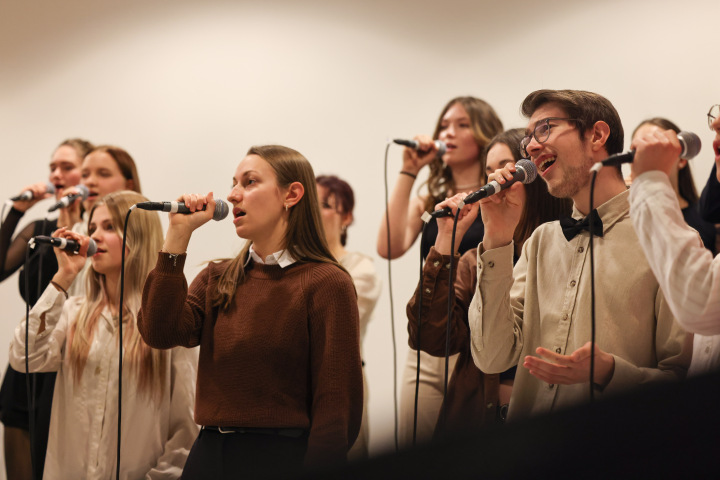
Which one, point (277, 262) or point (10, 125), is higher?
point (10, 125)

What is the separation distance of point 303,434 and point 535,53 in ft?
6.48

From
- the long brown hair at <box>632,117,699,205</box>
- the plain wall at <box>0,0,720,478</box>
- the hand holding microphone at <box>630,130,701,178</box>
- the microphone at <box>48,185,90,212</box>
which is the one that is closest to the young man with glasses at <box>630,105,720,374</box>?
the hand holding microphone at <box>630,130,701,178</box>

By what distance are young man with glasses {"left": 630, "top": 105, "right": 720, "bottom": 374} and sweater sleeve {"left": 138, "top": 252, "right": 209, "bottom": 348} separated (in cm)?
106

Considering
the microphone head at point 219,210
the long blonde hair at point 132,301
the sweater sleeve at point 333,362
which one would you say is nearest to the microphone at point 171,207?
the microphone head at point 219,210

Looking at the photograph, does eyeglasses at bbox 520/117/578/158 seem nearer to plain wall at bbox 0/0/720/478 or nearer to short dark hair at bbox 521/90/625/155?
short dark hair at bbox 521/90/625/155

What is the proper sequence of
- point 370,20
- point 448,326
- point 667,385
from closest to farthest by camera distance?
point 667,385 → point 448,326 → point 370,20

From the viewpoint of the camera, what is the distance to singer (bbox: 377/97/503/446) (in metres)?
2.40

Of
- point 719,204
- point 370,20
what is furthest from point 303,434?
point 370,20

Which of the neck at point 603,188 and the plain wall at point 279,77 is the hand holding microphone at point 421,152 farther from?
the neck at point 603,188

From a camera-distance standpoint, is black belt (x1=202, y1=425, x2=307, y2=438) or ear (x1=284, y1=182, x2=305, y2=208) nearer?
black belt (x1=202, y1=425, x2=307, y2=438)

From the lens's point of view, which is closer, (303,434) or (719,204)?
(303,434)

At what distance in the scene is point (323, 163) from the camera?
153 inches

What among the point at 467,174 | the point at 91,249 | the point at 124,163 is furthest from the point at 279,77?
the point at 91,249

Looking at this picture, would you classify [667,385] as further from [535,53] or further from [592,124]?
[535,53]
